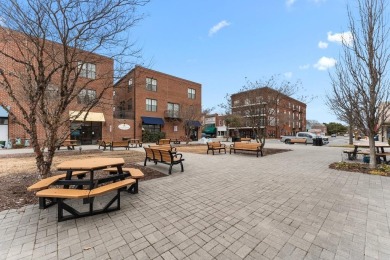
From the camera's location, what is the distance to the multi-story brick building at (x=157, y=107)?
2578 cm

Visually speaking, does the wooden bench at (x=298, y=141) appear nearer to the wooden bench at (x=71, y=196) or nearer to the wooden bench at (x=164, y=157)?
the wooden bench at (x=164, y=157)

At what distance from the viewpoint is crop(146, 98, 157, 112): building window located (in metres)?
27.8

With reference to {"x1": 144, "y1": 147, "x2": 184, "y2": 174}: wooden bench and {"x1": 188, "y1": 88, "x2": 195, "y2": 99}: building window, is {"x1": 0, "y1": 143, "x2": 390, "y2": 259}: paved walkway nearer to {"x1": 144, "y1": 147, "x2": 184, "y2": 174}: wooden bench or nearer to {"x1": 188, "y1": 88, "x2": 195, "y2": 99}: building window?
{"x1": 144, "y1": 147, "x2": 184, "y2": 174}: wooden bench

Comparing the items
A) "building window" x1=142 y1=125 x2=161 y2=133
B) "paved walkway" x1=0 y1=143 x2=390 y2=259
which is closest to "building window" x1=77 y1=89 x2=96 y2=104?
"paved walkway" x1=0 y1=143 x2=390 y2=259

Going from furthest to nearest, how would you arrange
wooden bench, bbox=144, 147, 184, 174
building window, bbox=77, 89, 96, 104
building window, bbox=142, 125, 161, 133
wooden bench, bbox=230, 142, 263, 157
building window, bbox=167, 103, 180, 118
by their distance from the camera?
1. building window, bbox=167, 103, 180, 118
2. building window, bbox=142, 125, 161, 133
3. wooden bench, bbox=230, 142, 263, 157
4. wooden bench, bbox=144, 147, 184, 174
5. building window, bbox=77, 89, 96, 104

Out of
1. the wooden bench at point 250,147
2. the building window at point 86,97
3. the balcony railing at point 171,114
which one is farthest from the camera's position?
the balcony railing at point 171,114

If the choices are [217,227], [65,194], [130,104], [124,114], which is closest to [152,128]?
[124,114]

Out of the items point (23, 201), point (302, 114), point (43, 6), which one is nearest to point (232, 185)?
point (23, 201)

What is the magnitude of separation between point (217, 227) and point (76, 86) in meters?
10.0

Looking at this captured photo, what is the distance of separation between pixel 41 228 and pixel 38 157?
103 inches

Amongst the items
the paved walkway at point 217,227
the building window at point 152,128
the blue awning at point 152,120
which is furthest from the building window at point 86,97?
the building window at point 152,128

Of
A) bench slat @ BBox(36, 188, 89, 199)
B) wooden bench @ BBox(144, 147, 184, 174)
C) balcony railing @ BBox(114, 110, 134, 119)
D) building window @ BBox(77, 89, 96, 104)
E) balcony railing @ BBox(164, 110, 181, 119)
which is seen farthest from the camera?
balcony railing @ BBox(164, 110, 181, 119)

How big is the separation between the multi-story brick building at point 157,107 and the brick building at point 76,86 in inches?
102

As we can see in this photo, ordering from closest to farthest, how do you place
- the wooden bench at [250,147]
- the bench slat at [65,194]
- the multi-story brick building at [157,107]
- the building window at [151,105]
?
the bench slat at [65,194] → the wooden bench at [250,147] → the multi-story brick building at [157,107] → the building window at [151,105]
